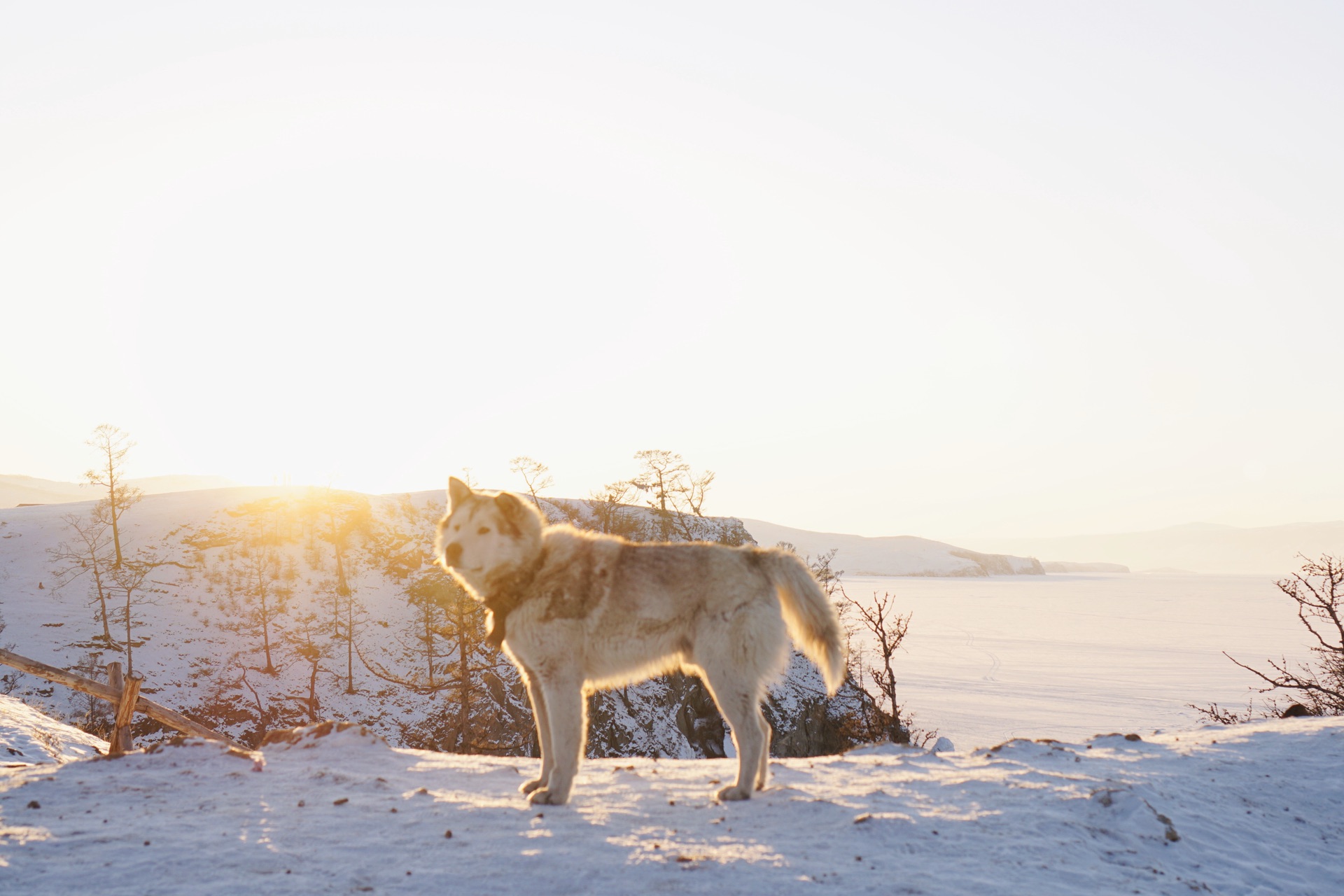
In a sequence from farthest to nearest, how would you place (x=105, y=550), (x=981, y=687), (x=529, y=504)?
(x=981, y=687) → (x=105, y=550) → (x=529, y=504)

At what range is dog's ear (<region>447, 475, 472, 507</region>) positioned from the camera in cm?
732

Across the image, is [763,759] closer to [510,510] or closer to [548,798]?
[548,798]

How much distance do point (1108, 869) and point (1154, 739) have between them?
6159 millimetres

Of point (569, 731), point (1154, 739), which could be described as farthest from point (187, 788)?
point (1154, 739)

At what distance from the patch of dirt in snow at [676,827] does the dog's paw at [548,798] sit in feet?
0.35

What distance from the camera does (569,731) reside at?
6.93 metres

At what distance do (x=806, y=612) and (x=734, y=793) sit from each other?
1819 millimetres

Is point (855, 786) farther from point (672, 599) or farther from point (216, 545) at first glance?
point (216, 545)

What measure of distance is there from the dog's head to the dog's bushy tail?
7.80 ft

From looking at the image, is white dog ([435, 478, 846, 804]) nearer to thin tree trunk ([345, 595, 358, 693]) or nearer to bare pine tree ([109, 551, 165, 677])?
thin tree trunk ([345, 595, 358, 693])

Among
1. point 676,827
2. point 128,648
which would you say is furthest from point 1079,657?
point 676,827

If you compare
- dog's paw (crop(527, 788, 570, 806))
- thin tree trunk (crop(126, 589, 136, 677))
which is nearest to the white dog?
dog's paw (crop(527, 788, 570, 806))

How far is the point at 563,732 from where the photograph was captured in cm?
691

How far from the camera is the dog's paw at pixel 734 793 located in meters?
6.88
